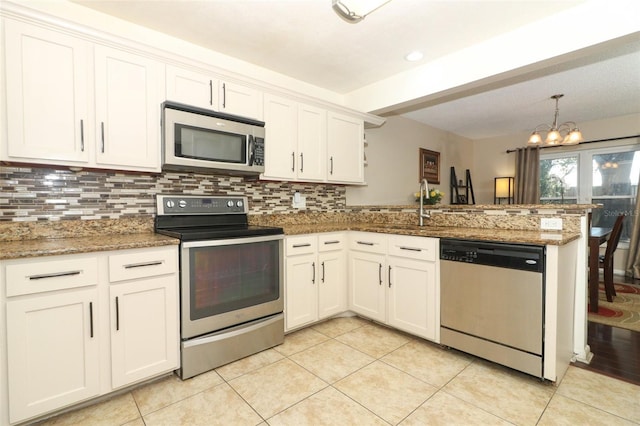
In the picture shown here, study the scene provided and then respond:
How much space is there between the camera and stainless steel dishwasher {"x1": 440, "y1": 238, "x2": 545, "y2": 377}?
1.83 meters

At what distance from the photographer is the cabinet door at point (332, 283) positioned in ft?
8.89

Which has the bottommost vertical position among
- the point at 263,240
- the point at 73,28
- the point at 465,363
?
the point at 465,363

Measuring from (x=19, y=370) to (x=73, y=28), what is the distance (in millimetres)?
1799

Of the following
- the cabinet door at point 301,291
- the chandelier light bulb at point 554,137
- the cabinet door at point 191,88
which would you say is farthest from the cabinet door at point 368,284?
the chandelier light bulb at point 554,137

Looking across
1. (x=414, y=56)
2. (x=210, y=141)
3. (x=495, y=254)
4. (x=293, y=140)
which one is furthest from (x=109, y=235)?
(x=414, y=56)

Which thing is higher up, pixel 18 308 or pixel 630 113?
pixel 630 113

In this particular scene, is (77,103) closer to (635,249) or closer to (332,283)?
(332,283)

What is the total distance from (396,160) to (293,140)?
6.75 ft

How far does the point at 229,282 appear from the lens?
2096 millimetres

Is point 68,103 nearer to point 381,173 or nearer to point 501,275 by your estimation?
point 501,275

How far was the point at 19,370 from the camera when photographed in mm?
1448

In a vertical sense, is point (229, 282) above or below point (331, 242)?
below

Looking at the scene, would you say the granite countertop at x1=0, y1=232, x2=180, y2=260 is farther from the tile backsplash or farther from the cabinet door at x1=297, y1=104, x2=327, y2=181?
the cabinet door at x1=297, y1=104, x2=327, y2=181

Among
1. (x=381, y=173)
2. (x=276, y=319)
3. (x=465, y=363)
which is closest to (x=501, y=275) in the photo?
(x=465, y=363)
